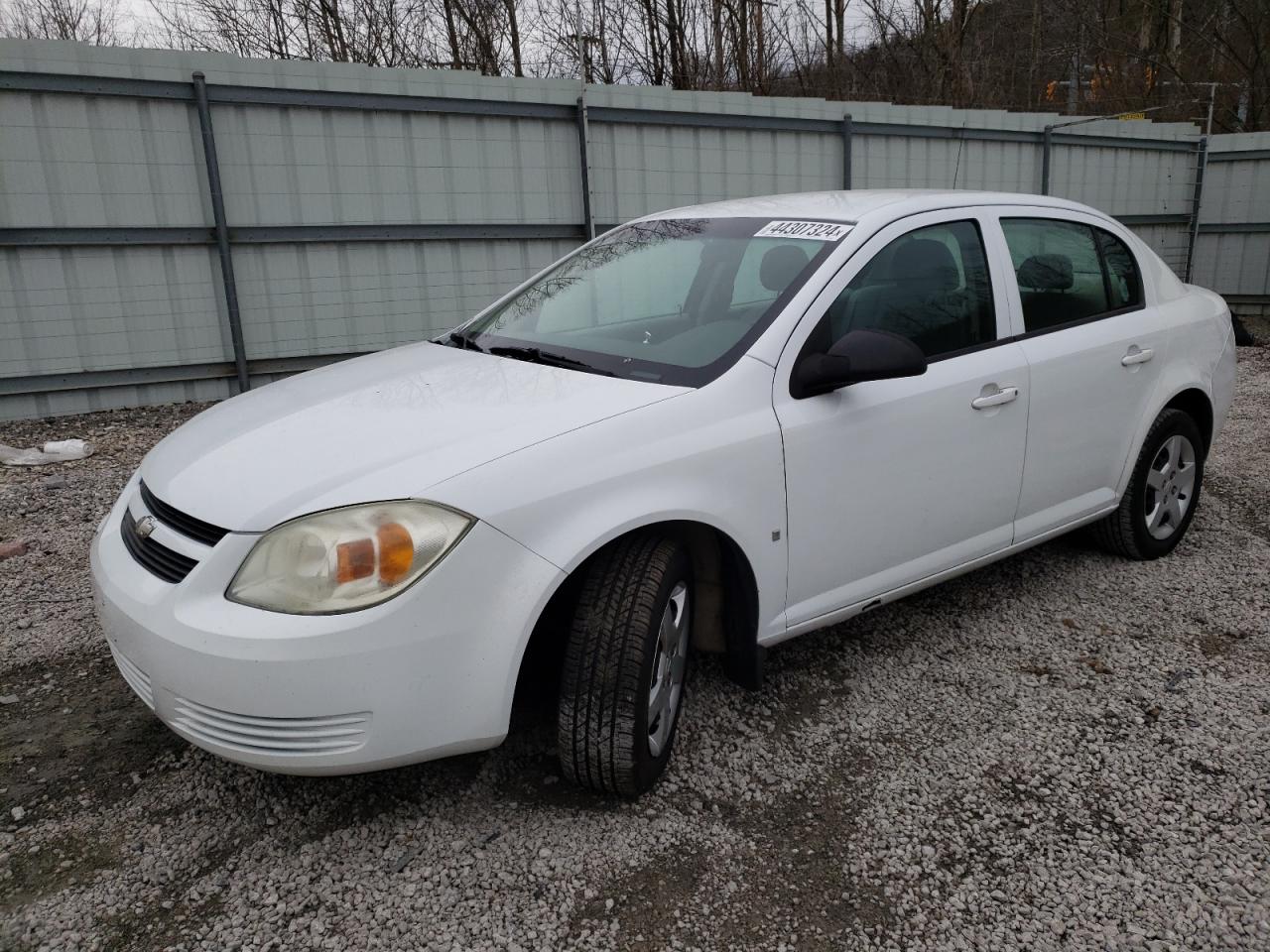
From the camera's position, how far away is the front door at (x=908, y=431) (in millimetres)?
2852

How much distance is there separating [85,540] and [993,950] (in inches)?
180

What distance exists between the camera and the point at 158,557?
7.98ft

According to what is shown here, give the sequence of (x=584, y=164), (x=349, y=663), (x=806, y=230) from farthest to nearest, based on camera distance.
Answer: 1. (x=584, y=164)
2. (x=806, y=230)
3. (x=349, y=663)

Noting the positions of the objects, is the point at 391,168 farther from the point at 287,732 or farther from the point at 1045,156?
the point at 1045,156

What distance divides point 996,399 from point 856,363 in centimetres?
84

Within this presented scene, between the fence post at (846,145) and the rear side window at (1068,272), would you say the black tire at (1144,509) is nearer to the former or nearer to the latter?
the rear side window at (1068,272)

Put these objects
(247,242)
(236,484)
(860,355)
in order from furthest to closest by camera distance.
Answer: (247,242) < (860,355) < (236,484)

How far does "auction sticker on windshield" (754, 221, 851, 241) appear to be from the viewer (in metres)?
3.13

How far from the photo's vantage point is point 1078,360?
12.0 feet

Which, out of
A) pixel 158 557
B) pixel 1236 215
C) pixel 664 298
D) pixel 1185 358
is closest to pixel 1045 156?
pixel 1236 215

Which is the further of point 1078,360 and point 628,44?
point 628,44

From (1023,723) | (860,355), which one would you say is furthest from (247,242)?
(1023,723)

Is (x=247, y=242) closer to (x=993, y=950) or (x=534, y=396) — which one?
(x=534, y=396)

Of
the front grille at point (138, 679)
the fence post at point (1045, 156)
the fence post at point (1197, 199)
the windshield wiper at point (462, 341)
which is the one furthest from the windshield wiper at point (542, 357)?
the fence post at point (1197, 199)
